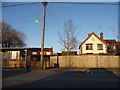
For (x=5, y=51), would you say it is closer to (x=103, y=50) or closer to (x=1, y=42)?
(x=1, y=42)

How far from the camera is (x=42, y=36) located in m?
20.9

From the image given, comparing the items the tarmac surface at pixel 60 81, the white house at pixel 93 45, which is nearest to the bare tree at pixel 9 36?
the white house at pixel 93 45

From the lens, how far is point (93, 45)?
43.6 metres

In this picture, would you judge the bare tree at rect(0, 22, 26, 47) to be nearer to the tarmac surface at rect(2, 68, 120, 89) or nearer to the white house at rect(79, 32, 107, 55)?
the white house at rect(79, 32, 107, 55)

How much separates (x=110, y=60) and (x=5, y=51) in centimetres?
1702

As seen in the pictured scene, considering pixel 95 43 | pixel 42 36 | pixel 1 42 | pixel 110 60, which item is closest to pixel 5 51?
pixel 42 36

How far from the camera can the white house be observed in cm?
4341

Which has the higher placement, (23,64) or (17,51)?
(17,51)

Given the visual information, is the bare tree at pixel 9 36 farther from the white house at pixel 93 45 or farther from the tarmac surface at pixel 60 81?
the tarmac surface at pixel 60 81

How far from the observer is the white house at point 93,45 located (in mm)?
43406

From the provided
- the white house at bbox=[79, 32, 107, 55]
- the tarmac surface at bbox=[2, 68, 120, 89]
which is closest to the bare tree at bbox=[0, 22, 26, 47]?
the white house at bbox=[79, 32, 107, 55]

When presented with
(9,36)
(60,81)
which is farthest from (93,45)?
(60,81)

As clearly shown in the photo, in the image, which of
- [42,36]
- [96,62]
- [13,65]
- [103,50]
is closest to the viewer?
[42,36]

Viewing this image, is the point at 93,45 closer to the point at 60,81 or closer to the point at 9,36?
the point at 9,36
